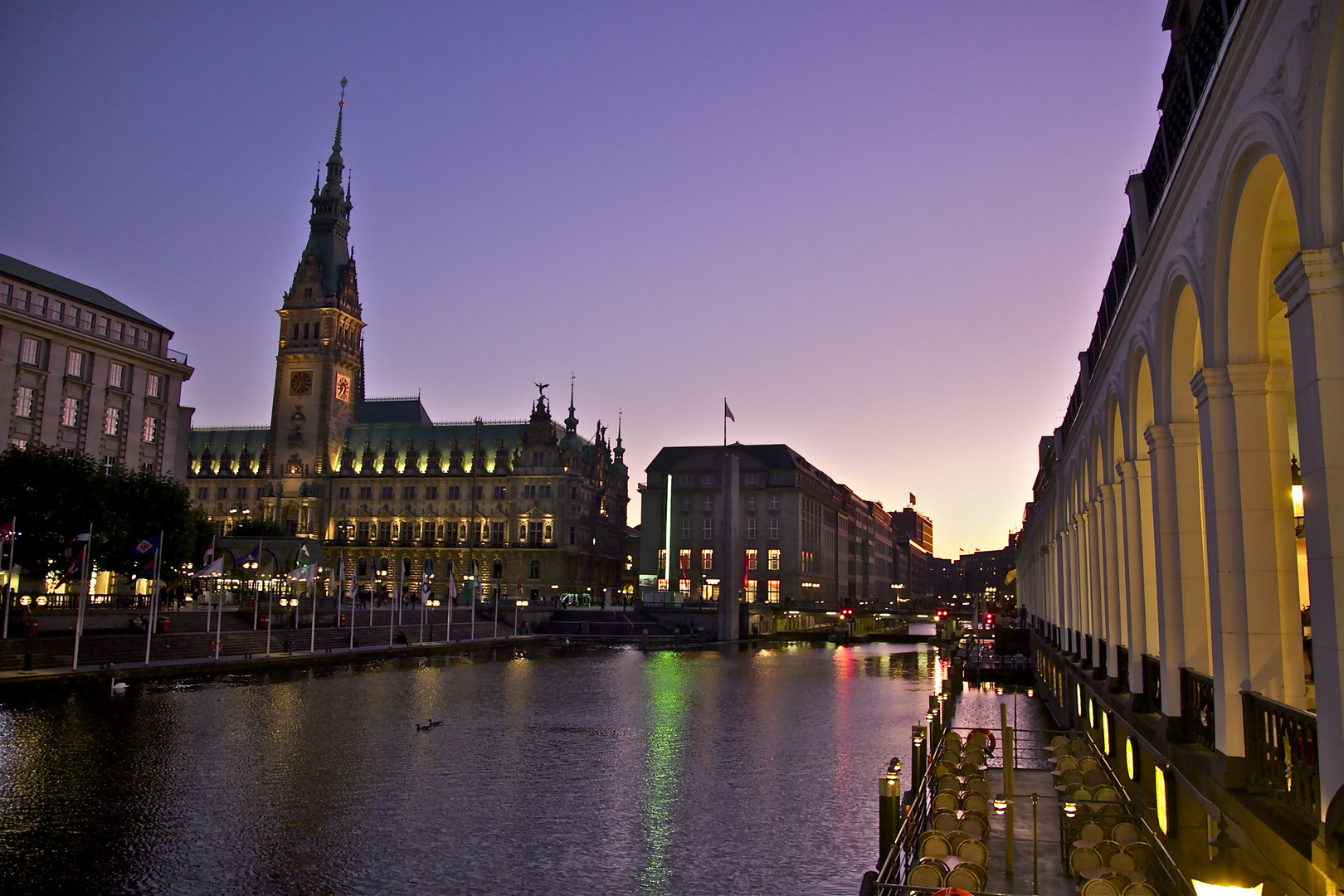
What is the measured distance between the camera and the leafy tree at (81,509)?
63469mm

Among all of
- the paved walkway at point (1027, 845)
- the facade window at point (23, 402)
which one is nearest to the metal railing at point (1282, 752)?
the paved walkway at point (1027, 845)

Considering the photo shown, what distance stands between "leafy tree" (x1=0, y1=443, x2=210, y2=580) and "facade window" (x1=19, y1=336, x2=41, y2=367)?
1347 centimetres

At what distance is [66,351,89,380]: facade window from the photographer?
272ft

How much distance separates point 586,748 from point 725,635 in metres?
79.4

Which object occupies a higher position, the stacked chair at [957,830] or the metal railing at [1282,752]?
the metal railing at [1282,752]

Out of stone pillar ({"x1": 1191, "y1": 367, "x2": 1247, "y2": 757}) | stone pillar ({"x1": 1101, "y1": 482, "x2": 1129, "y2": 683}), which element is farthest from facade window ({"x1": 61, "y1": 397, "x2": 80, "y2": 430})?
stone pillar ({"x1": 1191, "y1": 367, "x2": 1247, "y2": 757})

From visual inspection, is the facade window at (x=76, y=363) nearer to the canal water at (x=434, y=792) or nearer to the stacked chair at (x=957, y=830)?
the canal water at (x=434, y=792)

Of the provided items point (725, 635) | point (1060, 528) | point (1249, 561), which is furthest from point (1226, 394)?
point (725, 635)

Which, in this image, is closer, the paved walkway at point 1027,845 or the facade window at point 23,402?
the paved walkway at point 1027,845

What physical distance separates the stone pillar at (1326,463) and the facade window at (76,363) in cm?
9129

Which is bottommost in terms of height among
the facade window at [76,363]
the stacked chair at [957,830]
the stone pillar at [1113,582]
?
the stacked chair at [957,830]

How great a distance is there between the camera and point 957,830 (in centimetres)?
1546

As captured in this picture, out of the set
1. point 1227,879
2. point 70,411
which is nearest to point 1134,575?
point 1227,879

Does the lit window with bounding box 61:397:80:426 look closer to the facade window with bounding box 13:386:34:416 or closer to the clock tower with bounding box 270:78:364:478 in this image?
the facade window with bounding box 13:386:34:416
